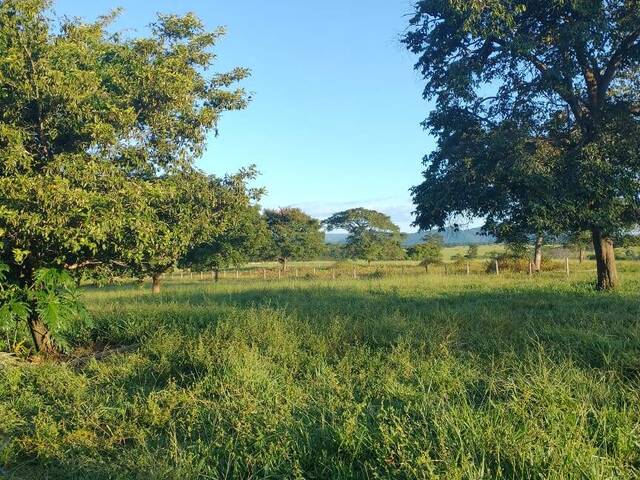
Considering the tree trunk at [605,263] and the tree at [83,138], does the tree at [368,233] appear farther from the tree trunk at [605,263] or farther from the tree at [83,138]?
the tree at [83,138]

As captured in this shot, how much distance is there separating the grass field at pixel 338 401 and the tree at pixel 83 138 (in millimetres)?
1656

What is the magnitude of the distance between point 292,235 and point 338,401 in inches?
1831

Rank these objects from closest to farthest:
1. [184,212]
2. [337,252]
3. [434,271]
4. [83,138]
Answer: [83,138] < [184,212] < [434,271] < [337,252]

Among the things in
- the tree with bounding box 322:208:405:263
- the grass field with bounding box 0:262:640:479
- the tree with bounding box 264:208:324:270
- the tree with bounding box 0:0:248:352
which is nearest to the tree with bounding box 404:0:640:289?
the grass field with bounding box 0:262:640:479

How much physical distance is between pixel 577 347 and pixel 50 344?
26.3ft

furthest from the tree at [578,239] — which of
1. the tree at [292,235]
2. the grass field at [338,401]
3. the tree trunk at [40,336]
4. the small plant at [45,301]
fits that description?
the tree at [292,235]

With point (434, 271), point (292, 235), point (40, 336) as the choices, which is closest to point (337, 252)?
point (292, 235)

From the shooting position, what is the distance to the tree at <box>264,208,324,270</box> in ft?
165

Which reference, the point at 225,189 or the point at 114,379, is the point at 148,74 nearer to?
the point at 225,189

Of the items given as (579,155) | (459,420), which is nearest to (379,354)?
(459,420)

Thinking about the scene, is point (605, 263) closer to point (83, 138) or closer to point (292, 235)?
point (83, 138)

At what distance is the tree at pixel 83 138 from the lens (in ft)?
21.6

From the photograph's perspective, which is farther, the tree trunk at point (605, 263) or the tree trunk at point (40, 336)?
the tree trunk at point (605, 263)

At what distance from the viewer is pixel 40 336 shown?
343 inches
